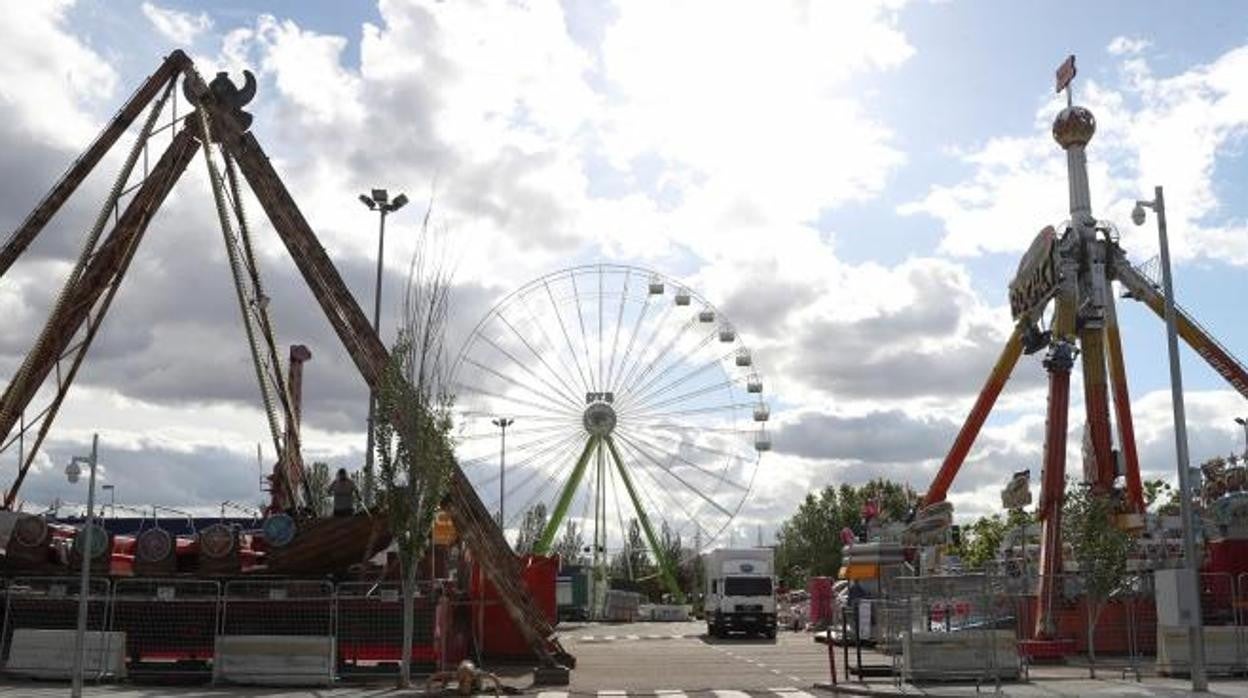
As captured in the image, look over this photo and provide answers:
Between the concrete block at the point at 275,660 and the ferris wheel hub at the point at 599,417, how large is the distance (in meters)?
31.8

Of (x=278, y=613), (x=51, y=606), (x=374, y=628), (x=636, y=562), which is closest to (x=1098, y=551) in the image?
(x=374, y=628)

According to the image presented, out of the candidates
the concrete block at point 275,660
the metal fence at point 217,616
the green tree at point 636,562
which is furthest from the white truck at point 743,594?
the green tree at point 636,562

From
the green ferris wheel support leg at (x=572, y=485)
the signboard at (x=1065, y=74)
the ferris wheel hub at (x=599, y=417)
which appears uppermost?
Result: the signboard at (x=1065, y=74)

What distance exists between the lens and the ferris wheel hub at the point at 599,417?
53812mm

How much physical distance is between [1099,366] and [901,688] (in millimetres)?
18051

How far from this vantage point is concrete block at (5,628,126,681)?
881 inches

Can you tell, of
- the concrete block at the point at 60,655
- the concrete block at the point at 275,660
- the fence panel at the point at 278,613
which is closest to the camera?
the concrete block at the point at 275,660

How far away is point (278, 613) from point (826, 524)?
81681 millimetres

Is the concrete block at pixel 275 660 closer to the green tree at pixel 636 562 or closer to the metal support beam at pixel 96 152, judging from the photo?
the metal support beam at pixel 96 152

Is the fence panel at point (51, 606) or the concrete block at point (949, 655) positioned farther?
the fence panel at point (51, 606)

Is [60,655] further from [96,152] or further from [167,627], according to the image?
[96,152]

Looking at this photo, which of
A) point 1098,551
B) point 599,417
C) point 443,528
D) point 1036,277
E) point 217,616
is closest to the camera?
point 217,616

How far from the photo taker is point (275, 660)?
72.8ft

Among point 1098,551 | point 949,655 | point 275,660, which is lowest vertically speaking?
point 275,660
